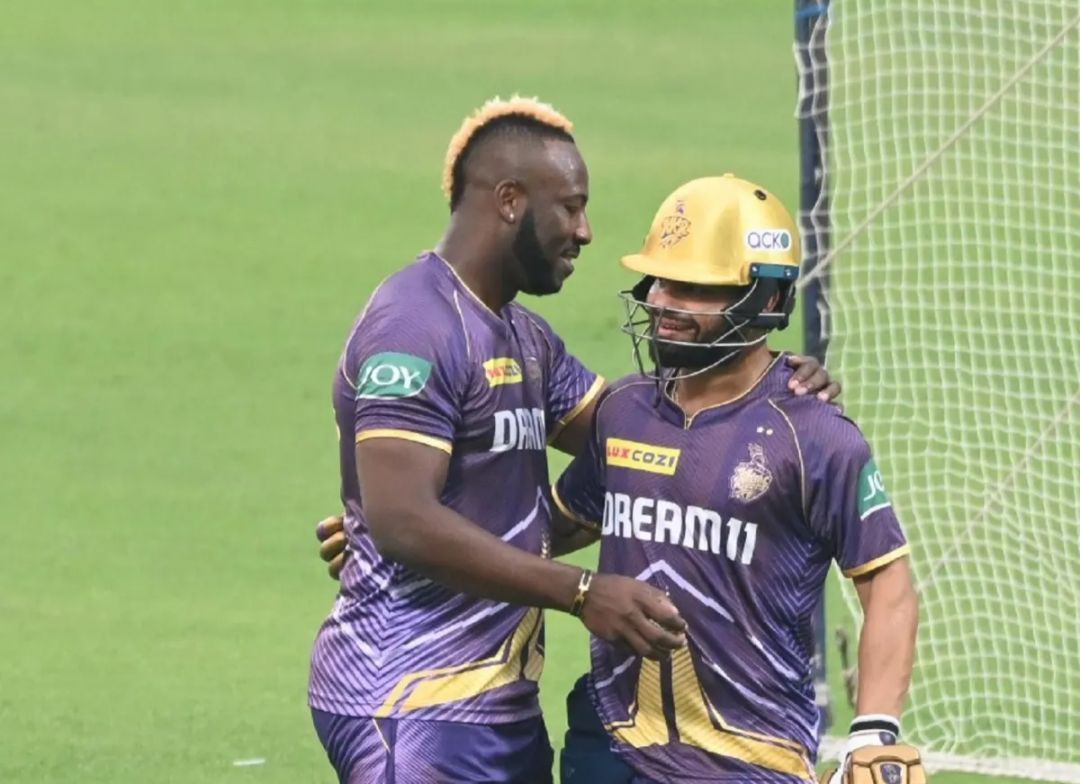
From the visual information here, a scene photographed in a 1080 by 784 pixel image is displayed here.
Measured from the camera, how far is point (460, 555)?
16.3ft

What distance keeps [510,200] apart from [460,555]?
2.83ft

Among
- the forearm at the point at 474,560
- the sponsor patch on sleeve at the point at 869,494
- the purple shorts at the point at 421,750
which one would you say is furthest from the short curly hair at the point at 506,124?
the purple shorts at the point at 421,750

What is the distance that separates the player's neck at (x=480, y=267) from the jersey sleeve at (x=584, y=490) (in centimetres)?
37

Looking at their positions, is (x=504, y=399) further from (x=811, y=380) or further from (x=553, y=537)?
(x=811, y=380)

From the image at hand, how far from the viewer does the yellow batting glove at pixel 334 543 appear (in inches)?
217

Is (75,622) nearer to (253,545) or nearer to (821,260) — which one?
(253,545)

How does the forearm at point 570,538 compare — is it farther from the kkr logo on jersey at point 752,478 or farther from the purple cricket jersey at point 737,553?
the kkr logo on jersey at point 752,478

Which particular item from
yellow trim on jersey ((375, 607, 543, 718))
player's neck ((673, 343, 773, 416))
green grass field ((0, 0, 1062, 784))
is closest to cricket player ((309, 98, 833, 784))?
yellow trim on jersey ((375, 607, 543, 718))

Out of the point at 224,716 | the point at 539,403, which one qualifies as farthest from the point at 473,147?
the point at 224,716

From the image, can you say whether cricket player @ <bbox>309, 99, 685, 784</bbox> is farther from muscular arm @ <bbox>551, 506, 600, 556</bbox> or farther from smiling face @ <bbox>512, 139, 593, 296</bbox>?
muscular arm @ <bbox>551, 506, 600, 556</bbox>

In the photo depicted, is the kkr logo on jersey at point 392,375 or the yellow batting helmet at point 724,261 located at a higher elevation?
the yellow batting helmet at point 724,261

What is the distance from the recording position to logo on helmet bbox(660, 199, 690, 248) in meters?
5.22

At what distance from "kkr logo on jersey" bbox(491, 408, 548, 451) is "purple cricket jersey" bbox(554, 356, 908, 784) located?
204mm

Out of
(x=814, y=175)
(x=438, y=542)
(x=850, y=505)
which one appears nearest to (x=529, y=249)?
(x=438, y=542)
